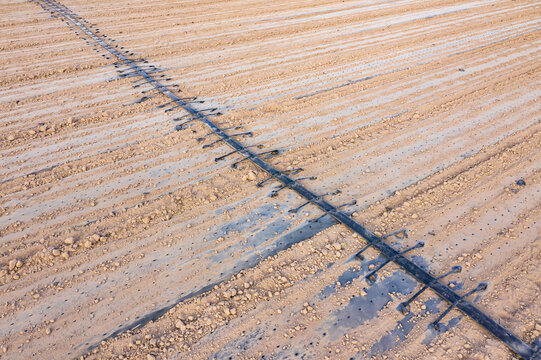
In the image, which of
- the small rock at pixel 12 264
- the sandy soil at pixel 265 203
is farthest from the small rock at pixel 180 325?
the small rock at pixel 12 264

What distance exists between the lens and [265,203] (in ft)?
12.7

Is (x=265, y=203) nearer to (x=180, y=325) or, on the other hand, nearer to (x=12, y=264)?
(x=180, y=325)

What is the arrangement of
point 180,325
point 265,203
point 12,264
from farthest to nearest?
1. point 265,203
2. point 12,264
3. point 180,325

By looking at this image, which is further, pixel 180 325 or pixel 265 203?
pixel 265 203

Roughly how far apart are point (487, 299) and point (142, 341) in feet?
8.49

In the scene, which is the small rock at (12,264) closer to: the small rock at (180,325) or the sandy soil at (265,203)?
the sandy soil at (265,203)

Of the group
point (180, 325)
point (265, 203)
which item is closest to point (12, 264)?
point (180, 325)

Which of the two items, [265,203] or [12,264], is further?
[265,203]

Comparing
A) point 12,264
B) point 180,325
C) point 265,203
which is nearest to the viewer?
point 180,325

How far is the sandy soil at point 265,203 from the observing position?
2674 mm

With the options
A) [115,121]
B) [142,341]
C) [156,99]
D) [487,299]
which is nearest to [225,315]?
[142,341]

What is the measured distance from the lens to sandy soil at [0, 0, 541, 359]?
2674 millimetres

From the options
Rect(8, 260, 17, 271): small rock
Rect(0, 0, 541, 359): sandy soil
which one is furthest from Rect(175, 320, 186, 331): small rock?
Rect(8, 260, 17, 271): small rock

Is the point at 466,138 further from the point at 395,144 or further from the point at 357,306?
the point at 357,306
